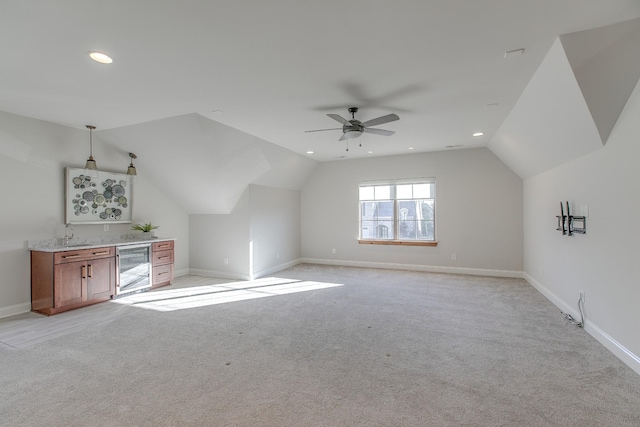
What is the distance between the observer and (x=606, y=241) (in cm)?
296

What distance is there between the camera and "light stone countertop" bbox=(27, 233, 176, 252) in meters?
4.13

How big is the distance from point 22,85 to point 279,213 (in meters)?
Answer: 4.67

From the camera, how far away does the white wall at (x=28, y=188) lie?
3922 millimetres

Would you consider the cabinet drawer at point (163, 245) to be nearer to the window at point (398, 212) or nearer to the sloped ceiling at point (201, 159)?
the sloped ceiling at point (201, 159)

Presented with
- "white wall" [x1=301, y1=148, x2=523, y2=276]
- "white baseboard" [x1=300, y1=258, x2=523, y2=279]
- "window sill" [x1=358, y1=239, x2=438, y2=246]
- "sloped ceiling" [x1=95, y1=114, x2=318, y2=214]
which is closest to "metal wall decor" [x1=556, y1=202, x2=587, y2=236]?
"white wall" [x1=301, y1=148, x2=523, y2=276]

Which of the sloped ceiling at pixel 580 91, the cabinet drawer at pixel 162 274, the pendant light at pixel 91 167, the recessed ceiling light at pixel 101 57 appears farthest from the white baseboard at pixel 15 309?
the sloped ceiling at pixel 580 91

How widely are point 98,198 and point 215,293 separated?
2473 millimetres

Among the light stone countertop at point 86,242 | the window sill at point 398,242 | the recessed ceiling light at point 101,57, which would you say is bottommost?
the window sill at point 398,242

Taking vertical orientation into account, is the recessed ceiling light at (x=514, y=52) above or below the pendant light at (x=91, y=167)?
above

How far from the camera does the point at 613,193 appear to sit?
2.81m

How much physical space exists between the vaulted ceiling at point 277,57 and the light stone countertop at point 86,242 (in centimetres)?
177

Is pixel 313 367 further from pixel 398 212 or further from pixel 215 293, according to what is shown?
pixel 398 212

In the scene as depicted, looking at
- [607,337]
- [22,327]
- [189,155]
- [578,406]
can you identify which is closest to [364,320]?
[578,406]

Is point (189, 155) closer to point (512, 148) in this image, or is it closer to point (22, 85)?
point (22, 85)
